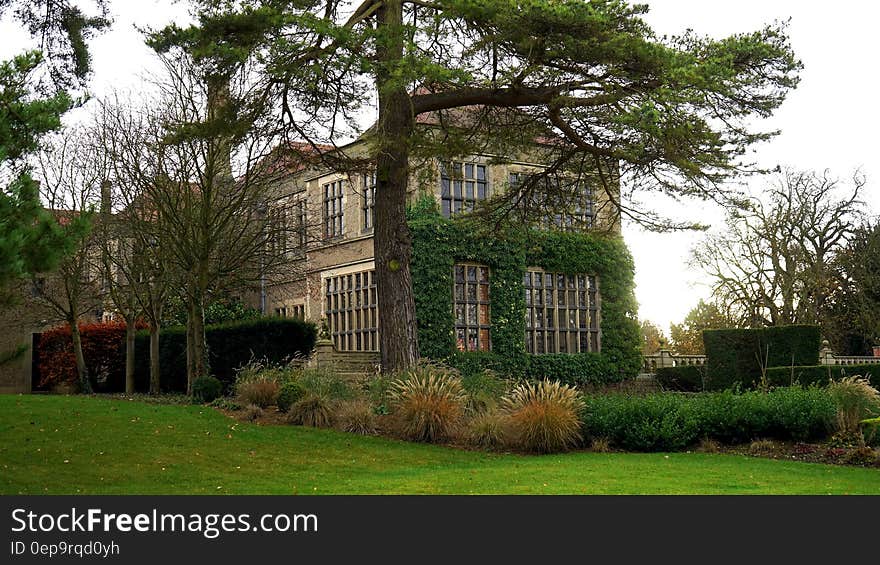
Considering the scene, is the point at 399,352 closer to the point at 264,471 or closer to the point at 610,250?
the point at 264,471

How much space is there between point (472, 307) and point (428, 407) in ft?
34.6

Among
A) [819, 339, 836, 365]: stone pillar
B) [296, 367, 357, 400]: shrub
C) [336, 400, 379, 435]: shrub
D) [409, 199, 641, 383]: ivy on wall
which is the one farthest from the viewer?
[819, 339, 836, 365]: stone pillar

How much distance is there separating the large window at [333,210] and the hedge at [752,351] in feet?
36.1

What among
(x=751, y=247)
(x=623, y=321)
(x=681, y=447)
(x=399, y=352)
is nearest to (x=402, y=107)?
(x=399, y=352)

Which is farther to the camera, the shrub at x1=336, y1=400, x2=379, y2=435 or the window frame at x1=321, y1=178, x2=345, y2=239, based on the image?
the window frame at x1=321, y1=178, x2=345, y2=239

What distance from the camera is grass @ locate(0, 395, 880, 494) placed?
8812mm

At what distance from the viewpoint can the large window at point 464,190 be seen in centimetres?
2342

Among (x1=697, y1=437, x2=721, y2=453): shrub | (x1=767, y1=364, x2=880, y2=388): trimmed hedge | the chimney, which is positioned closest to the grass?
(x1=697, y1=437, x2=721, y2=453): shrub

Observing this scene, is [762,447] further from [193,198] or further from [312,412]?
[193,198]

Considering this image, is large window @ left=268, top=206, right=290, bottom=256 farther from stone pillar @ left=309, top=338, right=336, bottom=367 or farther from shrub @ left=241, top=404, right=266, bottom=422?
shrub @ left=241, top=404, right=266, bottom=422

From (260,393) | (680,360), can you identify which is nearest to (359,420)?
(260,393)

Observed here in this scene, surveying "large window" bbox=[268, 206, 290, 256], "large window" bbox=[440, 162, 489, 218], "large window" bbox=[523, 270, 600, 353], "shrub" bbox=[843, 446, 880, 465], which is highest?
"large window" bbox=[440, 162, 489, 218]

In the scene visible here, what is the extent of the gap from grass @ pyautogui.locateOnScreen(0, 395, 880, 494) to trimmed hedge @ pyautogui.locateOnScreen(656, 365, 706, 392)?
16.0 meters

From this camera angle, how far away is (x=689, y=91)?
12891mm
